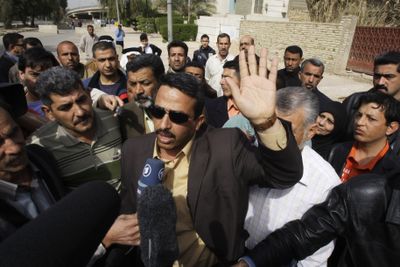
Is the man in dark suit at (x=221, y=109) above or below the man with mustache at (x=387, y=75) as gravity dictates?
below

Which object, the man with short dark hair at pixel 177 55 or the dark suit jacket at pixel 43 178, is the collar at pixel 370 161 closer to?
the dark suit jacket at pixel 43 178

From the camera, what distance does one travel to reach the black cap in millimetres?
1729

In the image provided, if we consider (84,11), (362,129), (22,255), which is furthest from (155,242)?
(84,11)

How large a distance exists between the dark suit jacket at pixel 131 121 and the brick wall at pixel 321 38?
1406 cm

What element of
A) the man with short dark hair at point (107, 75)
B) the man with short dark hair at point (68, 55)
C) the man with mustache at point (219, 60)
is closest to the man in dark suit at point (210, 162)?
the man with short dark hair at point (107, 75)

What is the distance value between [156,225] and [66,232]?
37 centimetres

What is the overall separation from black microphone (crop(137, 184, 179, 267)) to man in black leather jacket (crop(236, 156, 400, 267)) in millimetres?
899

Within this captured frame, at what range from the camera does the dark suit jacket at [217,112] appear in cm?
337

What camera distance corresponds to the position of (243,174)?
1637 mm

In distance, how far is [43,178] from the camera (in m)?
1.74

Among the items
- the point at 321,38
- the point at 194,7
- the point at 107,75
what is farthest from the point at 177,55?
the point at 194,7

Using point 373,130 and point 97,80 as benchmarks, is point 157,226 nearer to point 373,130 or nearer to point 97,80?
point 373,130

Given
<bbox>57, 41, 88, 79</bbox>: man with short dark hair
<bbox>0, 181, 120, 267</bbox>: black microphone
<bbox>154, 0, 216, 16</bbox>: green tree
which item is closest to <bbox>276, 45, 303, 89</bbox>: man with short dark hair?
<bbox>57, 41, 88, 79</bbox>: man with short dark hair

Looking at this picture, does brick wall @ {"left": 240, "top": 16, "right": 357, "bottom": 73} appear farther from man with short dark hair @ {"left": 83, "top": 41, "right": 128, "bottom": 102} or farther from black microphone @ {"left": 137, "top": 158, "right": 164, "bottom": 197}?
black microphone @ {"left": 137, "top": 158, "right": 164, "bottom": 197}
